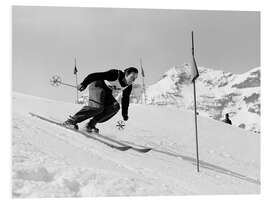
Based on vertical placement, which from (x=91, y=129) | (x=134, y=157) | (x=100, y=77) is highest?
(x=100, y=77)

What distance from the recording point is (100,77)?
5.05 meters

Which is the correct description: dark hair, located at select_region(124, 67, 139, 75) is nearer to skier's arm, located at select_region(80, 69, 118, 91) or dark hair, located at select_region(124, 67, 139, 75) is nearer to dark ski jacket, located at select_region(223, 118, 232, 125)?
skier's arm, located at select_region(80, 69, 118, 91)

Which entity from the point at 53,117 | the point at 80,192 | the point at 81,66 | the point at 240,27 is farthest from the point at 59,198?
the point at 240,27

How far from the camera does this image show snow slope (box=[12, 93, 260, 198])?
13.3 feet

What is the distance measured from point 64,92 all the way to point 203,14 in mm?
1716

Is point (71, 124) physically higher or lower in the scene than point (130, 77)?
lower

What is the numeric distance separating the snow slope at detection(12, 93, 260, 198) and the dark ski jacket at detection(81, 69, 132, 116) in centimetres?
11

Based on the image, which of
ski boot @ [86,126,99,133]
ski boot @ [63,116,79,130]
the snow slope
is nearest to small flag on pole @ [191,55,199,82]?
the snow slope

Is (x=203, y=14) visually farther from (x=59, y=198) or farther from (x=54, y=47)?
(x=59, y=198)

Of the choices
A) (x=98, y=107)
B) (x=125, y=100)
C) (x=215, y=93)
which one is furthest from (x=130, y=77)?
(x=215, y=93)

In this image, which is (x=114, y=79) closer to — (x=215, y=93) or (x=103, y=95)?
(x=103, y=95)

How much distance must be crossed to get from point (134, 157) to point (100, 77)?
0.90 meters

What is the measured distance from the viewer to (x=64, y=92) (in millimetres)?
5043

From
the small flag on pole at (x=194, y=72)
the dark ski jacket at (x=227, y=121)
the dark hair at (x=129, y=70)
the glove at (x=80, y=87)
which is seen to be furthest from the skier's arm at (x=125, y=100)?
the dark ski jacket at (x=227, y=121)
